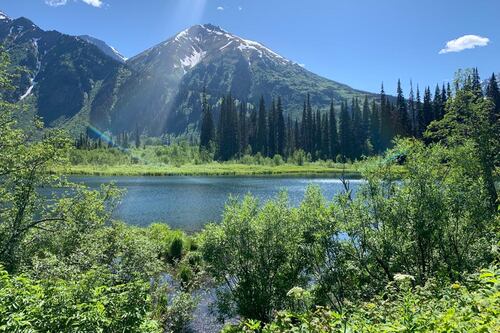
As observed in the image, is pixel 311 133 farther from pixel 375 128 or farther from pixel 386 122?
pixel 386 122

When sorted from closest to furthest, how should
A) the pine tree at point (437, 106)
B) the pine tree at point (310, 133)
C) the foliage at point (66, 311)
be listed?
1. the foliage at point (66, 311)
2. the pine tree at point (437, 106)
3. the pine tree at point (310, 133)

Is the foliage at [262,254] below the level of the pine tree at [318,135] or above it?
below

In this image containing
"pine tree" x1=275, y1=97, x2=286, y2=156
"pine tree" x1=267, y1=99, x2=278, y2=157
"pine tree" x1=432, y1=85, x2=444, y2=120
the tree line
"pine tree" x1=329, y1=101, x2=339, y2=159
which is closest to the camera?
"pine tree" x1=432, y1=85, x2=444, y2=120

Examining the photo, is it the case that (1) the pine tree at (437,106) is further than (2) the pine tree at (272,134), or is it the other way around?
(2) the pine tree at (272,134)

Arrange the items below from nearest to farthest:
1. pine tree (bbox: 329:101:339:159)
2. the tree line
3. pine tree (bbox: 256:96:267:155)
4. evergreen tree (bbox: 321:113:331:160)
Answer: the tree line → pine tree (bbox: 329:101:339:159) → evergreen tree (bbox: 321:113:331:160) → pine tree (bbox: 256:96:267:155)

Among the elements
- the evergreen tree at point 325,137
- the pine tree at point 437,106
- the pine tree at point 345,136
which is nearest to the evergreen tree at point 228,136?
the evergreen tree at point 325,137

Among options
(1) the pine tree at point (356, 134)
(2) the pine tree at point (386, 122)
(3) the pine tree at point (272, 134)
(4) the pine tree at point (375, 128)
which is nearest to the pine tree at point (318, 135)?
(1) the pine tree at point (356, 134)

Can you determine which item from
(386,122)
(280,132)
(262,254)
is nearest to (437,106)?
(386,122)

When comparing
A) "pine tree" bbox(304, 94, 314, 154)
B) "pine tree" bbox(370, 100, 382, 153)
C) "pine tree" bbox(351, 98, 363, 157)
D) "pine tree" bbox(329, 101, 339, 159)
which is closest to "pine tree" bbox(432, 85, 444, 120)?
"pine tree" bbox(370, 100, 382, 153)

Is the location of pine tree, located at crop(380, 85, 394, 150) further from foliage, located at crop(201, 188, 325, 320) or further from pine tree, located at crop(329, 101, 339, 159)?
foliage, located at crop(201, 188, 325, 320)

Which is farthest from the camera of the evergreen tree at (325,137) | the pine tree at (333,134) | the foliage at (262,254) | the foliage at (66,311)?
the evergreen tree at (325,137)

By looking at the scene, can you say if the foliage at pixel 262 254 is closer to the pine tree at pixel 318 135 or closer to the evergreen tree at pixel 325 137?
the evergreen tree at pixel 325 137

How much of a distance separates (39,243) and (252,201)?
9493mm

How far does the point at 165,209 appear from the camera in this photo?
179ft
